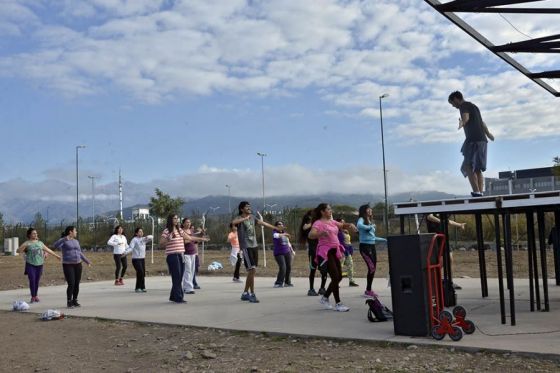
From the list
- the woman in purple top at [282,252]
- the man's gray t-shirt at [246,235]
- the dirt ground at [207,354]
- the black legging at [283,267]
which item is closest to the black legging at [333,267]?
the dirt ground at [207,354]

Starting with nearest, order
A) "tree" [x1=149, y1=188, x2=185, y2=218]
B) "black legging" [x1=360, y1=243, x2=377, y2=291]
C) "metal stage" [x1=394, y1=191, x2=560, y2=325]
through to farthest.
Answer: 1. "metal stage" [x1=394, y1=191, x2=560, y2=325]
2. "black legging" [x1=360, y1=243, x2=377, y2=291]
3. "tree" [x1=149, y1=188, x2=185, y2=218]

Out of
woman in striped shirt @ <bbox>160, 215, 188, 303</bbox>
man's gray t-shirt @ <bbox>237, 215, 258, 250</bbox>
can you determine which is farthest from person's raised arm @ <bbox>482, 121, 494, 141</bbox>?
woman in striped shirt @ <bbox>160, 215, 188, 303</bbox>

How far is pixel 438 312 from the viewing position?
7.55 m

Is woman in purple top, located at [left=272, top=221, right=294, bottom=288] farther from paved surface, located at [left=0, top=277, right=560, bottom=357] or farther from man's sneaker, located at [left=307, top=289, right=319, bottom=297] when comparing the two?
man's sneaker, located at [left=307, top=289, right=319, bottom=297]

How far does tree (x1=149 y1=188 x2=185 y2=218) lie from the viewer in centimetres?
6644

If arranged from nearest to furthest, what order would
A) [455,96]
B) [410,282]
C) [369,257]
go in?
[410,282] < [455,96] < [369,257]

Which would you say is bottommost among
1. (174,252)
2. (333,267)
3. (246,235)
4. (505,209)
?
(333,267)

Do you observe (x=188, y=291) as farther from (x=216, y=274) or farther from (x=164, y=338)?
(x=216, y=274)

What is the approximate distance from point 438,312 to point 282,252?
691 centimetres

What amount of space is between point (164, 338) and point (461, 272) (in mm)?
12248

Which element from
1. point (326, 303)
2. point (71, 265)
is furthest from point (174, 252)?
point (326, 303)

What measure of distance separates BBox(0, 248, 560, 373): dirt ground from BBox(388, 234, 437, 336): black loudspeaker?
1.60ft

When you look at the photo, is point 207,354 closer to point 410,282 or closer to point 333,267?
point 410,282

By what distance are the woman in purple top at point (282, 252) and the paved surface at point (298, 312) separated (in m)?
0.40
